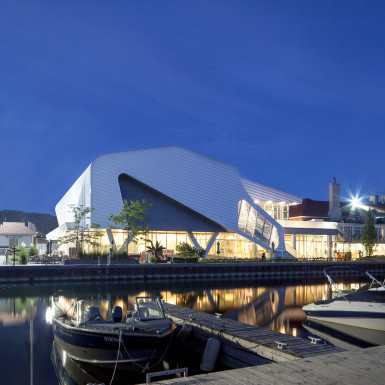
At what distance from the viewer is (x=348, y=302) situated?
67.5 ft

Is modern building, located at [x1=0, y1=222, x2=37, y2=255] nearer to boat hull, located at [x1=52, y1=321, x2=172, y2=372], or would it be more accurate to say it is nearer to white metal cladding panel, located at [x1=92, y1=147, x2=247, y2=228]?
white metal cladding panel, located at [x1=92, y1=147, x2=247, y2=228]

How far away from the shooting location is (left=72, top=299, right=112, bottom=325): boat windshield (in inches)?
525

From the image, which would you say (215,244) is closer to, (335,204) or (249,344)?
(335,204)

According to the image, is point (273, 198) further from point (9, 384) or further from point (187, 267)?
point (9, 384)

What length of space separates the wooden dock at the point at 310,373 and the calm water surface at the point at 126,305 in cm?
629

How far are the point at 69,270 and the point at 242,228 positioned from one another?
79.5 ft

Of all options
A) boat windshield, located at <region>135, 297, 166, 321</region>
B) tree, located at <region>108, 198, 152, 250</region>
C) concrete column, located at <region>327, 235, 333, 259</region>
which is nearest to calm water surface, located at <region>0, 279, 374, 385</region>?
boat windshield, located at <region>135, 297, 166, 321</region>

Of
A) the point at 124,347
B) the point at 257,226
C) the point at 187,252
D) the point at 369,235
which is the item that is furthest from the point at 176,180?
the point at 124,347

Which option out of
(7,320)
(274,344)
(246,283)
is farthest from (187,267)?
(274,344)

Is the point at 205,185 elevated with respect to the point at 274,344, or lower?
elevated

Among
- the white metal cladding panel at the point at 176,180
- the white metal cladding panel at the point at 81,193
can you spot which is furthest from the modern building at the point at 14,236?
the white metal cladding panel at the point at 176,180

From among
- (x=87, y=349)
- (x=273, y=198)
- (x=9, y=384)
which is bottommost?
(x=9, y=384)

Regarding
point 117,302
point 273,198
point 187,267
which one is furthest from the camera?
point 273,198

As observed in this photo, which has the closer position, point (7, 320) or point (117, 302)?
point (7, 320)
